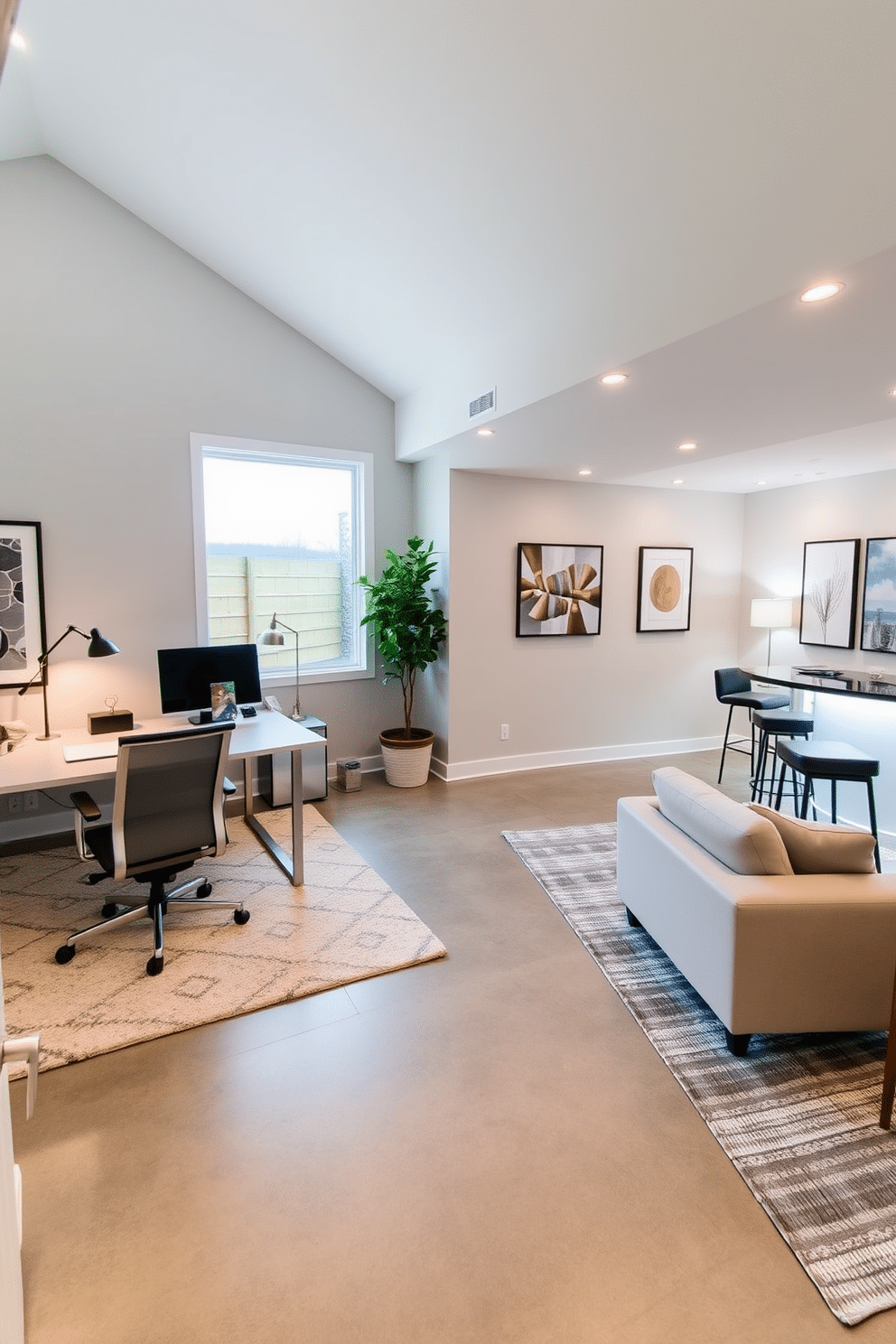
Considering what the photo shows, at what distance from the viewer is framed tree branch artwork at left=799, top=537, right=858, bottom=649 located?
5.52 m

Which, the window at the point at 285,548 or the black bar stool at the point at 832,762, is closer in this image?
the black bar stool at the point at 832,762

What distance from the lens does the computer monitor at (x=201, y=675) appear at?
3990 millimetres

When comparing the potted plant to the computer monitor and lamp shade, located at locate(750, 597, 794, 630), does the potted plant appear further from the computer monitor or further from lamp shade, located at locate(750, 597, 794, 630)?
lamp shade, located at locate(750, 597, 794, 630)

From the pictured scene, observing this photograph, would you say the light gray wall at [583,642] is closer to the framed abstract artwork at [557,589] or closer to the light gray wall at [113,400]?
the framed abstract artwork at [557,589]

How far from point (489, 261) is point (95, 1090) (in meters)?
3.58

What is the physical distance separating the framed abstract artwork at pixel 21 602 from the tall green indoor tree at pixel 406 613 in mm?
2073

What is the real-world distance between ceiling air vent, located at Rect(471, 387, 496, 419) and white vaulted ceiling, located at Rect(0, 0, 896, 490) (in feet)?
0.38

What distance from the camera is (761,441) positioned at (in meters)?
4.18

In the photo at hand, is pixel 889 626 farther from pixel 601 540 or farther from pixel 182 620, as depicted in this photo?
pixel 182 620

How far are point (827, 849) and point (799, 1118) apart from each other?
82 centimetres

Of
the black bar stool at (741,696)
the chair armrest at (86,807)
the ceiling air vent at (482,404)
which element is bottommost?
the chair armrest at (86,807)

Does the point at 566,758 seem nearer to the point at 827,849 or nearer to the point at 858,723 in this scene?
the point at 858,723

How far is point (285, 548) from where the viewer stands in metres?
5.11

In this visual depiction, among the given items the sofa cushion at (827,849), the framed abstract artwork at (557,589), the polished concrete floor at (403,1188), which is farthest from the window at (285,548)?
the sofa cushion at (827,849)
